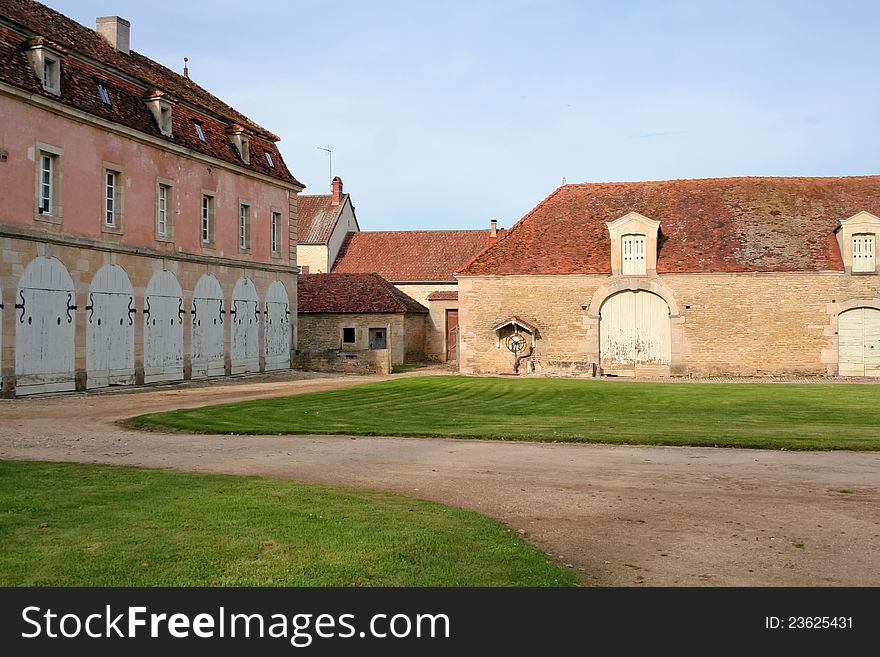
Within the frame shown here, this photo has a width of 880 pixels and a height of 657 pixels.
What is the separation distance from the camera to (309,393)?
21.7 m

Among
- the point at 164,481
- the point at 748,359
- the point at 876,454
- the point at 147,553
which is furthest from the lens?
the point at 748,359

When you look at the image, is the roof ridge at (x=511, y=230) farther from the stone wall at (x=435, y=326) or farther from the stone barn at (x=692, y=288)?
the stone wall at (x=435, y=326)

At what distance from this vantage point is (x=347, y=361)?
105 ft

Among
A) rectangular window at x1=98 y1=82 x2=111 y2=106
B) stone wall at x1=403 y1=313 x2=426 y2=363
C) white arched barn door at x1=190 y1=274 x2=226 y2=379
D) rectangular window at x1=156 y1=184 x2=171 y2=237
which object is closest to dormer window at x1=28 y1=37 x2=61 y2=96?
rectangular window at x1=98 y1=82 x2=111 y2=106

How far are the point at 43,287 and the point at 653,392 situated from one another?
15505 mm

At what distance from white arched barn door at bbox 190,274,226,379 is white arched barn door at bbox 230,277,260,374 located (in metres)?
0.74

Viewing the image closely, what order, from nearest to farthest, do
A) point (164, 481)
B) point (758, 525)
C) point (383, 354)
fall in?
point (758, 525), point (164, 481), point (383, 354)

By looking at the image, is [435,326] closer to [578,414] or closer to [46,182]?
[46,182]

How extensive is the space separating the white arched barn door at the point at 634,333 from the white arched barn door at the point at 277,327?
11718 mm

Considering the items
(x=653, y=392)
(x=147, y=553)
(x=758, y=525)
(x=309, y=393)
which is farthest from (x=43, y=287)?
(x=758, y=525)

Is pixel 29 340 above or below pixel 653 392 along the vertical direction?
above

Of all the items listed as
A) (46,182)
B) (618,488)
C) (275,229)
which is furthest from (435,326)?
(618,488)

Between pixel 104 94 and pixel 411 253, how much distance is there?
26794mm

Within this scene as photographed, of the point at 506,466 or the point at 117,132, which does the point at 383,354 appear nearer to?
the point at 117,132
